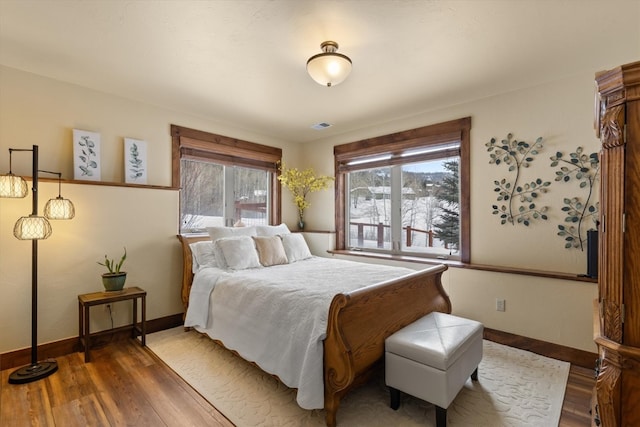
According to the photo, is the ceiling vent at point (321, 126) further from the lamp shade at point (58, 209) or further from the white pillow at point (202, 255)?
the lamp shade at point (58, 209)

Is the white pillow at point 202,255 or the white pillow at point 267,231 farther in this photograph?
the white pillow at point 267,231

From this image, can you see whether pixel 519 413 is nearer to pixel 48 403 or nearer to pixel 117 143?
pixel 48 403

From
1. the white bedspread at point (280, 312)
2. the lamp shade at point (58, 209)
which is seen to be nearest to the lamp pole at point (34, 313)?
the lamp shade at point (58, 209)

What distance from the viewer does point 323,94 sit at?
3.19m

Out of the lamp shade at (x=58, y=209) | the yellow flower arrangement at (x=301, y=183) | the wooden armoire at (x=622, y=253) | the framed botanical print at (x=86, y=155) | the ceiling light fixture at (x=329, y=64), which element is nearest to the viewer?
the wooden armoire at (x=622, y=253)

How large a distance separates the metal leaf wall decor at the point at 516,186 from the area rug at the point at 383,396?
1.35 metres

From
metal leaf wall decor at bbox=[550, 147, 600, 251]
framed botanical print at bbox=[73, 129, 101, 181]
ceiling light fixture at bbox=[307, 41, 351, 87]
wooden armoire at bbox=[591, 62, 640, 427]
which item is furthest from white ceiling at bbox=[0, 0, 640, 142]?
wooden armoire at bbox=[591, 62, 640, 427]

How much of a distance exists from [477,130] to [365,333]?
2.70m

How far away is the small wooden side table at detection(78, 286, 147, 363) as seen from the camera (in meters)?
2.57

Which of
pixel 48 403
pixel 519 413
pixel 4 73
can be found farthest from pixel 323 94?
pixel 48 403

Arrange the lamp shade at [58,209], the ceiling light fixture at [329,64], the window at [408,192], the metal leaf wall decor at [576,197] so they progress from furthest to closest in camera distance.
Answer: the window at [408,192] → the metal leaf wall decor at [576,197] → the lamp shade at [58,209] → the ceiling light fixture at [329,64]

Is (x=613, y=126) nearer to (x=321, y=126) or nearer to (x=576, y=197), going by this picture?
(x=576, y=197)

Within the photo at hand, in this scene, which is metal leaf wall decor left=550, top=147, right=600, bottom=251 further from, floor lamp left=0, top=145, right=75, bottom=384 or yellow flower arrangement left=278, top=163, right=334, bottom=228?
floor lamp left=0, top=145, right=75, bottom=384

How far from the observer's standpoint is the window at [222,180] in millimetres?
3805
